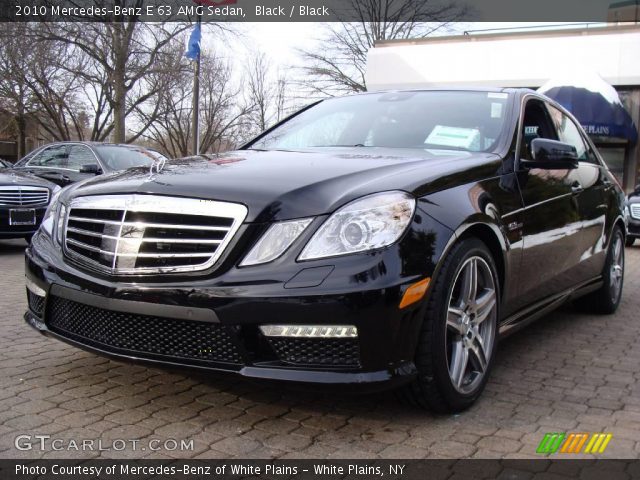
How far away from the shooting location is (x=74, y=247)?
119 inches

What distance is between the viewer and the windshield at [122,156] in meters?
A: 10.3

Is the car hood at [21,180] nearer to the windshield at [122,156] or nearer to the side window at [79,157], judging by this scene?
the side window at [79,157]

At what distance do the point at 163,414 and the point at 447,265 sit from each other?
4.70 ft

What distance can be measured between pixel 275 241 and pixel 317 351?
47 cm

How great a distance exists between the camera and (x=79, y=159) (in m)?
10.5

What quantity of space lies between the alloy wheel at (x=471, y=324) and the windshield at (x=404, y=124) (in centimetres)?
89

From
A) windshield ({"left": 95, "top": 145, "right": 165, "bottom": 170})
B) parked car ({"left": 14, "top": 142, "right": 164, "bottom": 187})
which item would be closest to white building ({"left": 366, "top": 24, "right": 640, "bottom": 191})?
windshield ({"left": 95, "top": 145, "right": 165, "bottom": 170})

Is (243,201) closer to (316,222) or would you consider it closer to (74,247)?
(316,222)

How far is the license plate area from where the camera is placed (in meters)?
8.38

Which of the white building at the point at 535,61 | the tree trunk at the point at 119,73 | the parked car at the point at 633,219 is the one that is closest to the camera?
the parked car at the point at 633,219

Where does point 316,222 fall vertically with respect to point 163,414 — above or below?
above

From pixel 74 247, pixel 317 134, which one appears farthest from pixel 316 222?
pixel 317 134

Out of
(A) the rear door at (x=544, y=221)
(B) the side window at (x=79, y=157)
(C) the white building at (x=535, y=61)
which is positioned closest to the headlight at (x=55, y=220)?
(A) the rear door at (x=544, y=221)

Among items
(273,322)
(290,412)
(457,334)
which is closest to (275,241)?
(273,322)
